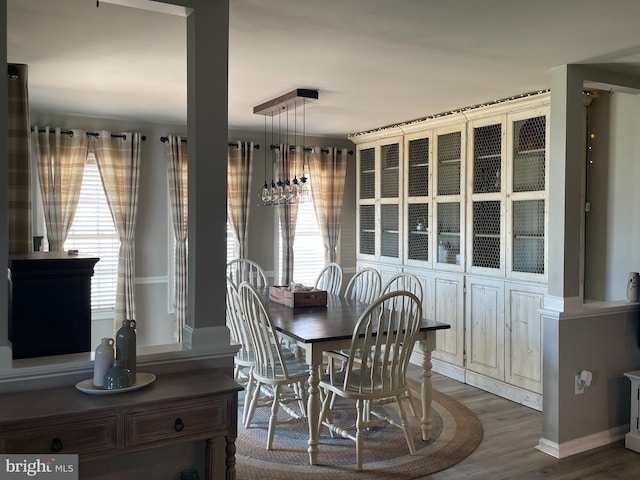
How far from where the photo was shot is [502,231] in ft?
15.3

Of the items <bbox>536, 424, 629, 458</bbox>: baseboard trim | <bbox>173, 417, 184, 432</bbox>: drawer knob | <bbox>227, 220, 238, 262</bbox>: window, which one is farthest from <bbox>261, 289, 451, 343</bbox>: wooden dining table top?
<bbox>227, 220, 238, 262</bbox>: window

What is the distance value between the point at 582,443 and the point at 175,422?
2.83 metres

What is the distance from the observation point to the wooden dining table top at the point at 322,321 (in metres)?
3.45

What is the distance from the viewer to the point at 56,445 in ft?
6.37

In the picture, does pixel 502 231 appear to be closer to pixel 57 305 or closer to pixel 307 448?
pixel 307 448

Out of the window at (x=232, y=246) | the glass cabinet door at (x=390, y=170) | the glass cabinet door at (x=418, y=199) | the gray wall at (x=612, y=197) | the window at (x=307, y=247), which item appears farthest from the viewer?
the window at (x=307, y=247)

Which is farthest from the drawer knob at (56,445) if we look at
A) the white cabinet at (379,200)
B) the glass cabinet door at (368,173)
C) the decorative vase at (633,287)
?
the glass cabinet door at (368,173)

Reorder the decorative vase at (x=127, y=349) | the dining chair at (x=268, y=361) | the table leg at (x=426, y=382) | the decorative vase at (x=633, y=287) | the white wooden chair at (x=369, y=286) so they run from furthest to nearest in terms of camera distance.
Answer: the white wooden chair at (x=369, y=286)
the decorative vase at (x=633, y=287)
the table leg at (x=426, y=382)
the dining chair at (x=268, y=361)
the decorative vase at (x=127, y=349)

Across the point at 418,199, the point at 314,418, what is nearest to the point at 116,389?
the point at 314,418

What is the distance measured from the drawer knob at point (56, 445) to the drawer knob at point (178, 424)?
40 cm

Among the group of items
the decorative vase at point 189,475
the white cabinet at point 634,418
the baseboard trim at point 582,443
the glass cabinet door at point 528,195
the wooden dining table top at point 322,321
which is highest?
the glass cabinet door at point 528,195

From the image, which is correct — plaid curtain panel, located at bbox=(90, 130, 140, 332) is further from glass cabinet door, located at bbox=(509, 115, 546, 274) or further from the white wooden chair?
glass cabinet door, located at bbox=(509, 115, 546, 274)

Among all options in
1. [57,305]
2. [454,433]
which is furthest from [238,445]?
[57,305]

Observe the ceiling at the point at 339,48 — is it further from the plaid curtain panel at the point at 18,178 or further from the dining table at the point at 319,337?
the dining table at the point at 319,337
